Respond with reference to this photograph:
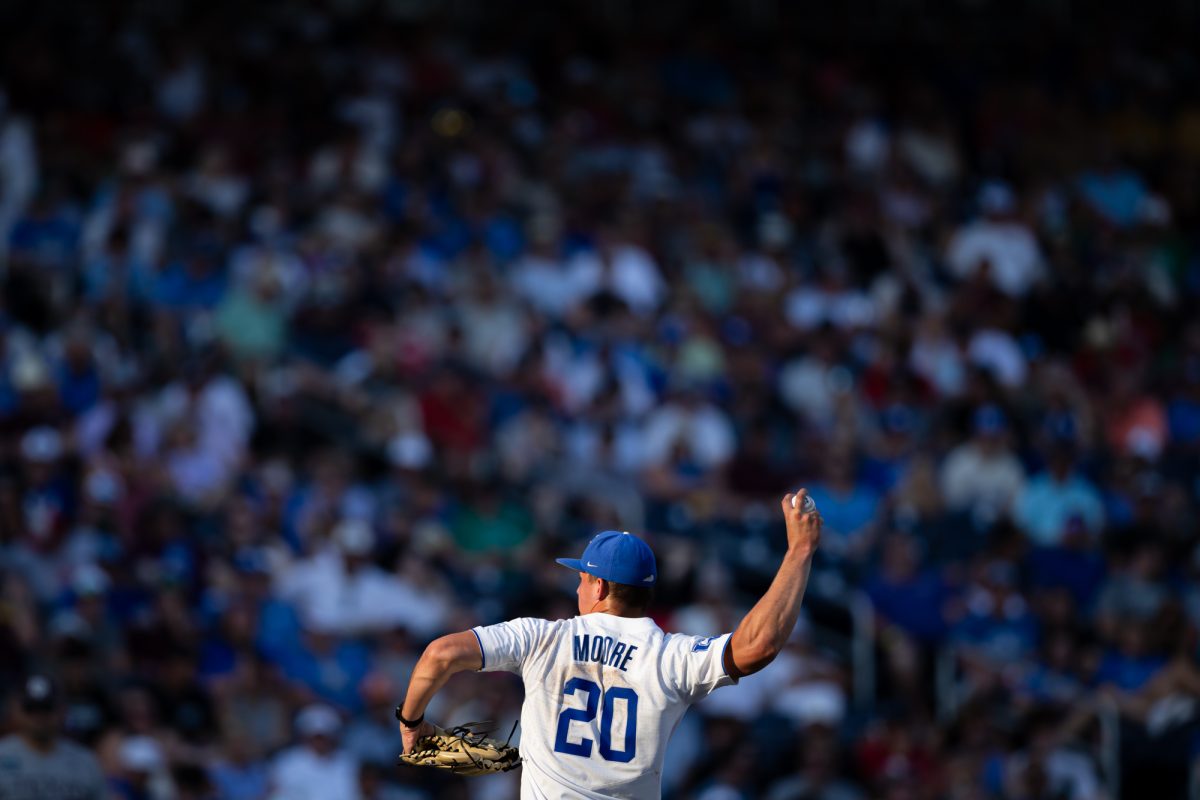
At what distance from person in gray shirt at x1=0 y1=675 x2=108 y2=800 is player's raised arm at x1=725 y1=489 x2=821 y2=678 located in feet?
10.7

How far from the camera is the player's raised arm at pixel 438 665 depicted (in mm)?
5504

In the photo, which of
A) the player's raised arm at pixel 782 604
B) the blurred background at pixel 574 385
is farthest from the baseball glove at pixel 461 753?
the blurred background at pixel 574 385

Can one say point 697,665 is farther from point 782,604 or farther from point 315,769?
point 315,769

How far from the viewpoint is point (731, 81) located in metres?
19.1

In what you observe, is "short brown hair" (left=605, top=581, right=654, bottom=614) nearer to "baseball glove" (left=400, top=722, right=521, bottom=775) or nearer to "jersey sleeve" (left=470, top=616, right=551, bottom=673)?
"jersey sleeve" (left=470, top=616, right=551, bottom=673)

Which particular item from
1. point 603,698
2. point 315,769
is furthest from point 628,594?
point 315,769

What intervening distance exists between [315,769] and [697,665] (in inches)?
231

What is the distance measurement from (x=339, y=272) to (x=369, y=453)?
177 centimetres

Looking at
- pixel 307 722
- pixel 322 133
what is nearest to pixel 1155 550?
pixel 307 722

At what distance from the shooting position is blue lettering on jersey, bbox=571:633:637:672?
230 inches

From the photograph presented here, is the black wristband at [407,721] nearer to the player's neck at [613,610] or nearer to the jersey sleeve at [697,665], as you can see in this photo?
the player's neck at [613,610]

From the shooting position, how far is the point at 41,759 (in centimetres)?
749

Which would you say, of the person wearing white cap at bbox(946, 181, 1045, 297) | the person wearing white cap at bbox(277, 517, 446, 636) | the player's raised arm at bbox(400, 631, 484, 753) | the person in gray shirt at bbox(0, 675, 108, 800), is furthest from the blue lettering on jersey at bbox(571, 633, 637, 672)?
the person wearing white cap at bbox(946, 181, 1045, 297)

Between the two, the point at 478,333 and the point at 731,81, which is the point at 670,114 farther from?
the point at 478,333
